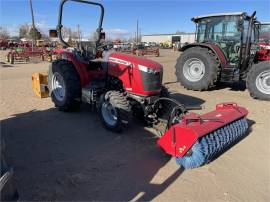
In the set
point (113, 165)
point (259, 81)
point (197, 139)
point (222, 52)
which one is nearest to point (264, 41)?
point (222, 52)

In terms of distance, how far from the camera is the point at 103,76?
5.29 m

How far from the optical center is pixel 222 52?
7.89 meters

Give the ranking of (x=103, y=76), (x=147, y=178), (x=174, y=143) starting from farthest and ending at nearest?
(x=103, y=76) → (x=174, y=143) → (x=147, y=178)

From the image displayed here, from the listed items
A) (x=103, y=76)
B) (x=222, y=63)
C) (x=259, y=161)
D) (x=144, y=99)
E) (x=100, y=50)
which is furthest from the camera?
(x=222, y=63)

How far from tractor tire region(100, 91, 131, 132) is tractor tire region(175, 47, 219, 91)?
3.80 m

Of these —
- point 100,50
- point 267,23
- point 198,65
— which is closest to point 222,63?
point 198,65

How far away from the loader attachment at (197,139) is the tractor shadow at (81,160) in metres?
0.21

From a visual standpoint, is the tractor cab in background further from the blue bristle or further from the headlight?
the blue bristle

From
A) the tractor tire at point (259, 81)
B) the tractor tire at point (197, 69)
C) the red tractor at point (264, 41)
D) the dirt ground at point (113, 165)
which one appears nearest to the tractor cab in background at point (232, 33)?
the red tractor at point (264, 41)

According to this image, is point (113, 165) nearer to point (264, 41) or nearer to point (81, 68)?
point (81, 68)

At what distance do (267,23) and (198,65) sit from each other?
254 cm

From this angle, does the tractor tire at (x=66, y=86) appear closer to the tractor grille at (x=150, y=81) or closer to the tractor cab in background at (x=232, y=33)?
the tractor grille at (x=150, y=81)

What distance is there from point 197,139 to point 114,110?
155cm

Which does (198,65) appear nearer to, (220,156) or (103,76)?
(103,76)
